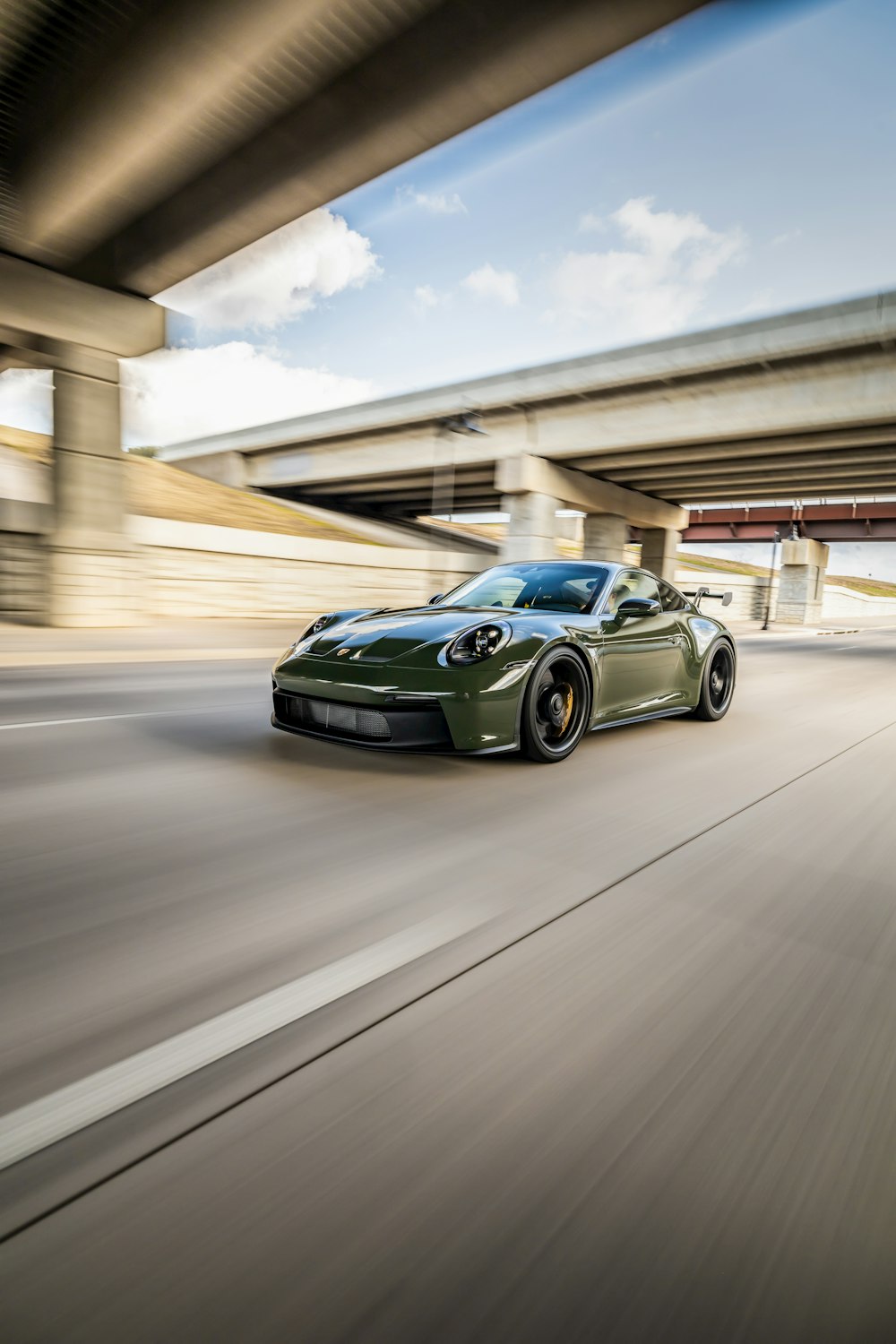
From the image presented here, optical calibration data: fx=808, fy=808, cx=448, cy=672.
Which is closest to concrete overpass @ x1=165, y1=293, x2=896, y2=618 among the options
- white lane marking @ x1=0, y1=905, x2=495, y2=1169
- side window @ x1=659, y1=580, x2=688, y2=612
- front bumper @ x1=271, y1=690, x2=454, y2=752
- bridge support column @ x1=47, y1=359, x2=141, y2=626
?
bridge support column @ x1=47, y1=359, x2=141, y2=626

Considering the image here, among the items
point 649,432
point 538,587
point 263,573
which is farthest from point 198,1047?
point 649,432

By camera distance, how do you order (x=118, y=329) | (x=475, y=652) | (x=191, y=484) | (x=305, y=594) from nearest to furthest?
(x=475, y=652) < (x=118, y=329) < (x=305, y=594) < (x=191, y=484)

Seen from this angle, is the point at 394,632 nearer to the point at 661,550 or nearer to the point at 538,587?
the point at 538,587

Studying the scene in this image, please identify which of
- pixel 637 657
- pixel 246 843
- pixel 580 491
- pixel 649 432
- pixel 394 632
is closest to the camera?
pixel 246 843

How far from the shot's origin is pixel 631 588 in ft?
18.8

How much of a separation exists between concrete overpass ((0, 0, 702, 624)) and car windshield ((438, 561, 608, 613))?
15.1 ft

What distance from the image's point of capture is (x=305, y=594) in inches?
838

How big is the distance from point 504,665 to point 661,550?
32036mm

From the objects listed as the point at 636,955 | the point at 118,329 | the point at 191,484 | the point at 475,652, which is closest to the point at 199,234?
the point at 118,329

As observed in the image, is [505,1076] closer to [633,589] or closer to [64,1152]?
[64,1152]

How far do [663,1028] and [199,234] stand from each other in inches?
486

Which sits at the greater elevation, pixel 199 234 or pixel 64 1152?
pixel 199 234

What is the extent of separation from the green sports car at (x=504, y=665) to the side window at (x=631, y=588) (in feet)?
0.05

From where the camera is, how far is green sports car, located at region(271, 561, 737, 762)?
13.5ft
